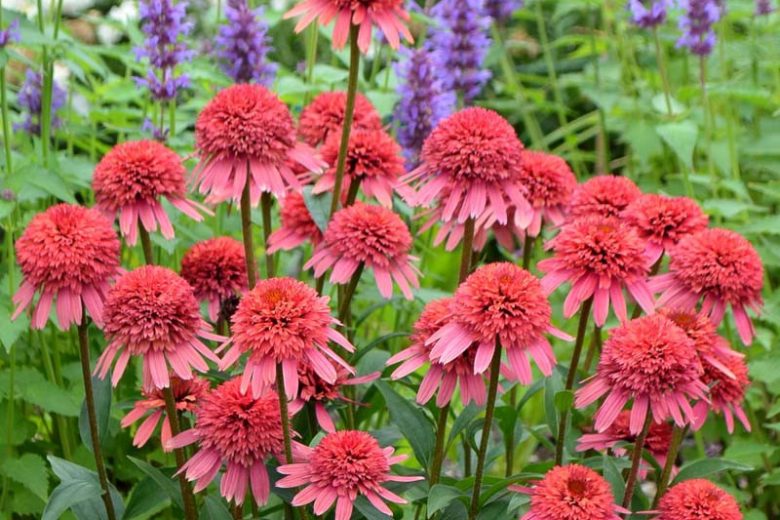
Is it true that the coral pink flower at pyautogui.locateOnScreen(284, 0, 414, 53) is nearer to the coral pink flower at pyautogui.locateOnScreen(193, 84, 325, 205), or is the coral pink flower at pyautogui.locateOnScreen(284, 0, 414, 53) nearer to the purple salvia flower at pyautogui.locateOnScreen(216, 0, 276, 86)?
the coral pink flower at pyautogui.locateOnScreen(193, 84, 325, 205)

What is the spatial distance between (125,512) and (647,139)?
213 cm

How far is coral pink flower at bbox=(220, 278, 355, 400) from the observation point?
1.42 m

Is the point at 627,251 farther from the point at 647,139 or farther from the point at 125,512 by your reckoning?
the point at 647,139

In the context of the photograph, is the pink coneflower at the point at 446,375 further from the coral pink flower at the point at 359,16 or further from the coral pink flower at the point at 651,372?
the coral pink flower at the point at 359,16

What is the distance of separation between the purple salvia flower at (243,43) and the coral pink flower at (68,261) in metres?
0.85

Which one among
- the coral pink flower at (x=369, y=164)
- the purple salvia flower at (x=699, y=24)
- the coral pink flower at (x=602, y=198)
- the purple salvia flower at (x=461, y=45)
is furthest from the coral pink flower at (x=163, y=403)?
the purple salvia flower at (x=699, y=24)

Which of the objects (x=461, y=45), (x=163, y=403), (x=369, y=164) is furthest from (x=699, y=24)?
(x=163, y=403)

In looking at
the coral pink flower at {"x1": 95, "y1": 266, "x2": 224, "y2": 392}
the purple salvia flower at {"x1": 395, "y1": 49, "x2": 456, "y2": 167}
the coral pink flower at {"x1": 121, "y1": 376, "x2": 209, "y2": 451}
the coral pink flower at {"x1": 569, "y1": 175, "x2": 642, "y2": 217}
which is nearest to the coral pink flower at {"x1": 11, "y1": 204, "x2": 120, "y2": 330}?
the coral pink flower at {"x1": 95, "y1": 266, "x2": 224, "y2": 392}

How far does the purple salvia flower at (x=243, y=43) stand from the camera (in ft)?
7.75

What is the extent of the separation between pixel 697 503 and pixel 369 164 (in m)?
0.77

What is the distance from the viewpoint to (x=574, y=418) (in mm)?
1933

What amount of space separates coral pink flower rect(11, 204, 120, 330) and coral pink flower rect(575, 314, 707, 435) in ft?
2.42

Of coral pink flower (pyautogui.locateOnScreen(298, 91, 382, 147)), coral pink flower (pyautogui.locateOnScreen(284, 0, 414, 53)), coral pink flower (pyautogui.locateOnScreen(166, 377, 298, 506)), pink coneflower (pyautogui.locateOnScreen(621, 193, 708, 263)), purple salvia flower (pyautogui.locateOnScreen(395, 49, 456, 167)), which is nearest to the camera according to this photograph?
coral pink flower (pyautogui.locateOnScreen(166, 377, 298, 506))

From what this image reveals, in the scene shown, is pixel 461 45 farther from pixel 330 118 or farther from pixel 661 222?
pixel 661 222
